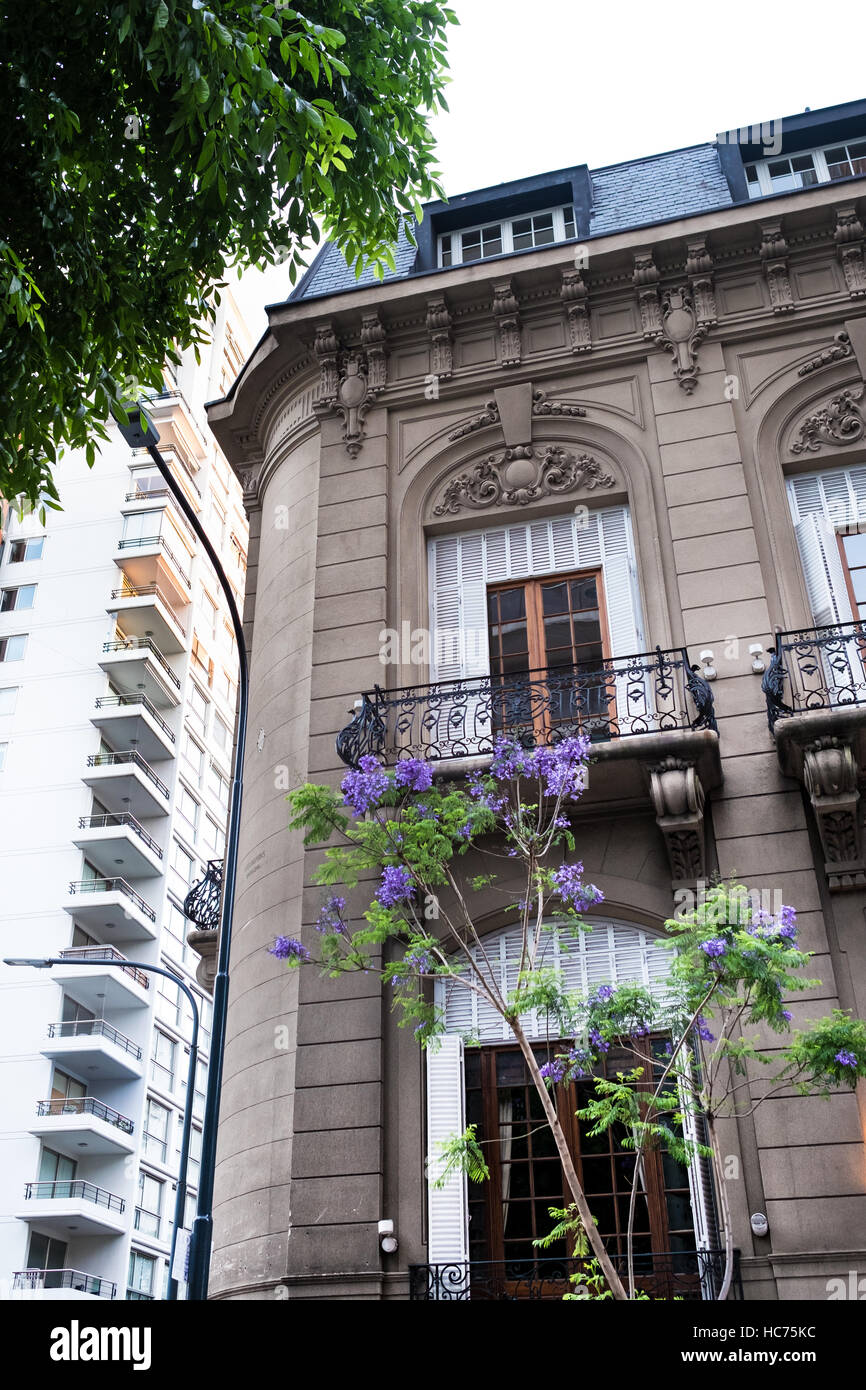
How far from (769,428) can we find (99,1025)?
125 ft

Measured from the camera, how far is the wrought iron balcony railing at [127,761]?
5216 centimetres

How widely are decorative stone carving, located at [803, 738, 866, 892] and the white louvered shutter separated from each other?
13.8ft

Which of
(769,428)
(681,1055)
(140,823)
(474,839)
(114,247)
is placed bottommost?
(681,1055)

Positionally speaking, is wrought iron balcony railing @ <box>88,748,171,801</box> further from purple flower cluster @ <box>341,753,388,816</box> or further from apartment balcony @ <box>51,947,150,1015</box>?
purple flower cluster @ <box>341,753,388,816</box>

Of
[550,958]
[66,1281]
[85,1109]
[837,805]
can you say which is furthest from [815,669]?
[85,1109]

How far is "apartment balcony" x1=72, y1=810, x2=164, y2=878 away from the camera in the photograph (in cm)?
4919

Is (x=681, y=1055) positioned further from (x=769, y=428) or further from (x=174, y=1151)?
(x=174, y=1151)

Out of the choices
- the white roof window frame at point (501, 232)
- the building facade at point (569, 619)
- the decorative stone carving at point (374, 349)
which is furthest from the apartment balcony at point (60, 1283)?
the white roof window frame at point (501, 232)

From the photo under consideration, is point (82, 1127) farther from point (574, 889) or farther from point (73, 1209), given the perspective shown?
point (574, 889)

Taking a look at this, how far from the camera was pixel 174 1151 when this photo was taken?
160 ft

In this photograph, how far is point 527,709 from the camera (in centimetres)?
1465
